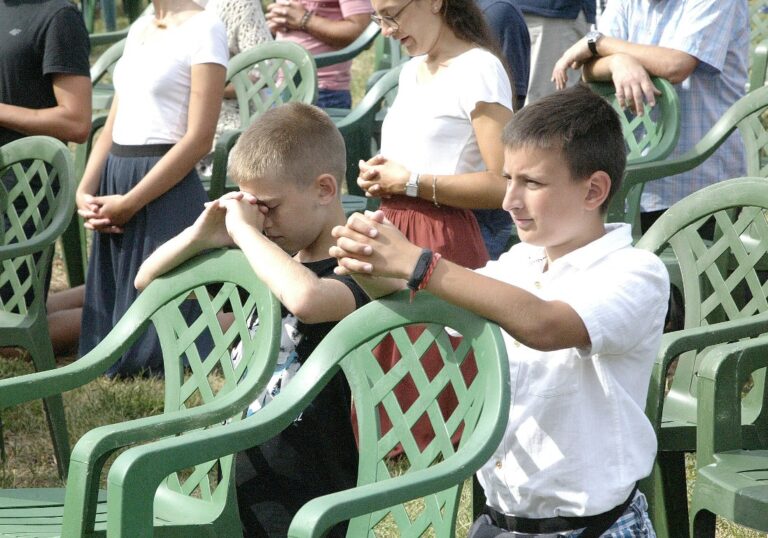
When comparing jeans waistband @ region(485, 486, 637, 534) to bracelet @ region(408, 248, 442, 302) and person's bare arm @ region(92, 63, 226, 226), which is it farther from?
person's bare arm @ region(92, 63, 226, 226)

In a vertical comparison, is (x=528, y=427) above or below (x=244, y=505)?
above

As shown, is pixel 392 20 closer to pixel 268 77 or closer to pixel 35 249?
pixel 35 249

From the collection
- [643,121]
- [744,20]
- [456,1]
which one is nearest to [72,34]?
[456,1]

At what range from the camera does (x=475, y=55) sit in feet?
12.2

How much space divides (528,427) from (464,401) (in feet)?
0.42

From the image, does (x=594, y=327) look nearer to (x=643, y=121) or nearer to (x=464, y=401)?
(x=464, y=401)

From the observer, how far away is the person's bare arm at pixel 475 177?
12.1ft

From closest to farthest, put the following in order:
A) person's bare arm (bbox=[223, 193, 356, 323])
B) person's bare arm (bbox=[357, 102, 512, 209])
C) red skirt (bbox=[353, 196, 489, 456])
Result: 1. person's bare arm (bbox=[223, 193, 356, 323])
2. person's bare arm (bbox=[357, 102, 512, 209])
3. red skirt (bbox=[353, 196, 489, 456])

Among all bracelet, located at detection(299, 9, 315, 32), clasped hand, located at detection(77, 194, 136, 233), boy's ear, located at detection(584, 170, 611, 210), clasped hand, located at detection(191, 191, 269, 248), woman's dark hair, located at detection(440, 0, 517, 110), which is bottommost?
clasped hand, located at detection(77, 194, 136, 233)

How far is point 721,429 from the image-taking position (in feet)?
9.05

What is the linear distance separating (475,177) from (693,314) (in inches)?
30.6

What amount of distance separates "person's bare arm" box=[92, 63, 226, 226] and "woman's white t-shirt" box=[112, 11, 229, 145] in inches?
2.3

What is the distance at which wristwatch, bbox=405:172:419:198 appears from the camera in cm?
369

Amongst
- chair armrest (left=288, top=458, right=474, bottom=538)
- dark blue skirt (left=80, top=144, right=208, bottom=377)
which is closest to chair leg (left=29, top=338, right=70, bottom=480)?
dark blue skirt (left=80, top=144, right=208, bottom=377)
